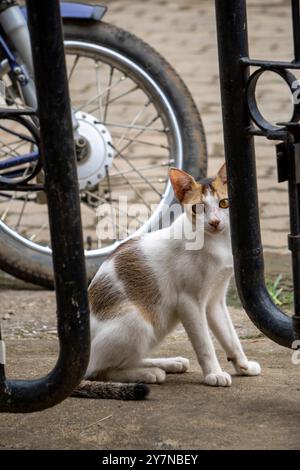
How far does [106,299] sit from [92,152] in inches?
58.2

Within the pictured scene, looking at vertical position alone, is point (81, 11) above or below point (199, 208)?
above

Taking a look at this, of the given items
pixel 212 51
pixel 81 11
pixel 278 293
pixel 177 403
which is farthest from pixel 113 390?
Result: pixel 212 51

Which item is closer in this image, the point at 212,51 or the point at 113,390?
the point at 113,390

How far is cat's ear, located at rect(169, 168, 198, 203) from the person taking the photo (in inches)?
124

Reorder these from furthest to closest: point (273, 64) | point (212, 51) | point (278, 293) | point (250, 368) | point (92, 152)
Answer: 1. point (212, 51)
2. point (92, 152)
3. point (278, 293)
4. point (250, 368)
5. point (273, 64)

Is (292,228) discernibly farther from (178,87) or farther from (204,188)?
(178,87)

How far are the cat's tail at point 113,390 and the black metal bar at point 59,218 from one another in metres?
0.51

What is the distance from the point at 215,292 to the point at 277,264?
154 cm

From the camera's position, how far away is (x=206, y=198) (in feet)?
10.3

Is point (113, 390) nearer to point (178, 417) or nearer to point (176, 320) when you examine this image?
point (178, 417)

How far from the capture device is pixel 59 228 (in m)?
2.18

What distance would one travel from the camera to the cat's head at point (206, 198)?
3.12m
